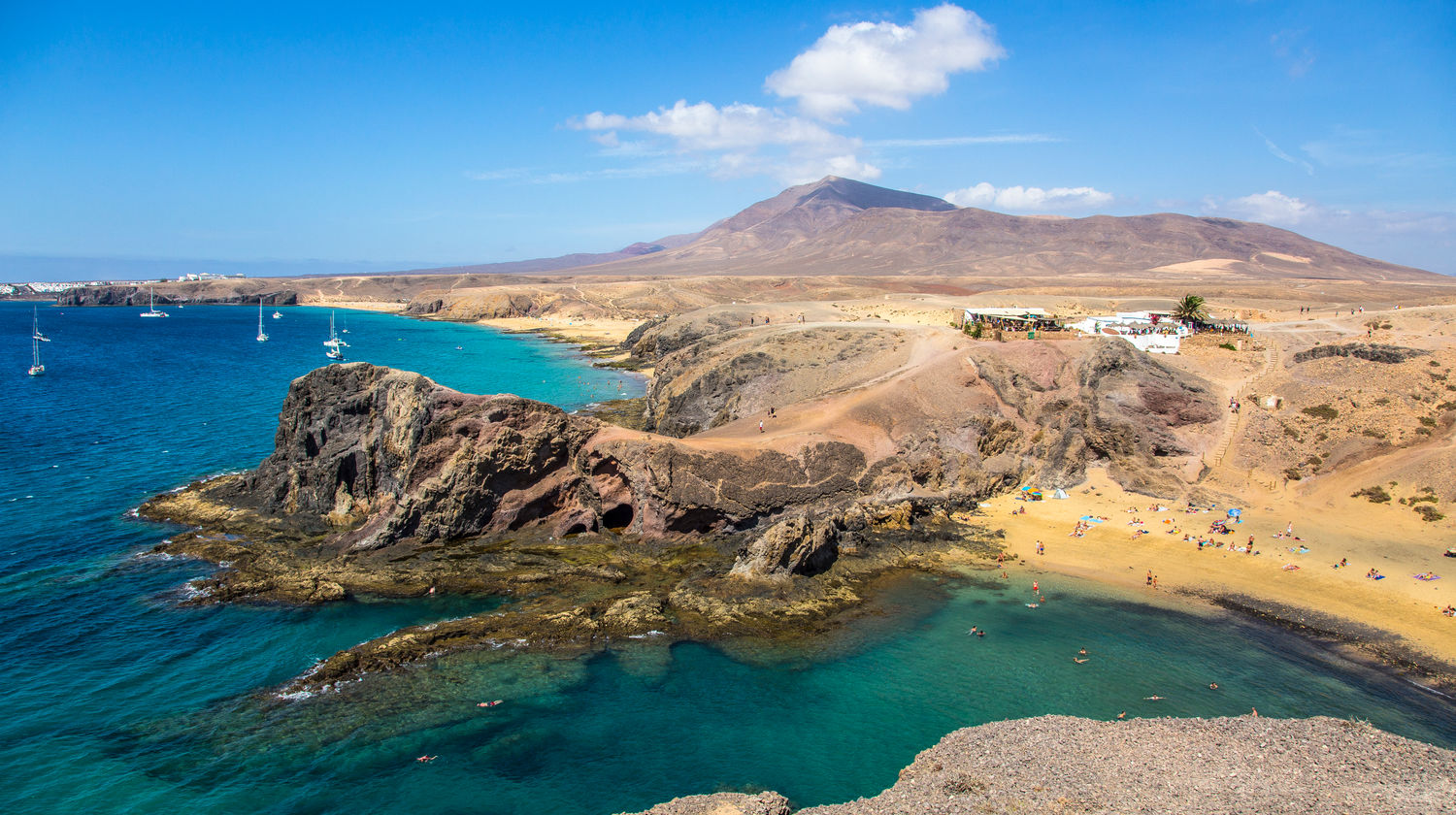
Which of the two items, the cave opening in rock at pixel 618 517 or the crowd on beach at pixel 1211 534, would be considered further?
the cave opening in rock at pixel 618 517

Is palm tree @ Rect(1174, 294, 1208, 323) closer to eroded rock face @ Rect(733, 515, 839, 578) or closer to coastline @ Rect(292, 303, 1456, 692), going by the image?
coastline @ Rect(292, 303, 1456, 692)

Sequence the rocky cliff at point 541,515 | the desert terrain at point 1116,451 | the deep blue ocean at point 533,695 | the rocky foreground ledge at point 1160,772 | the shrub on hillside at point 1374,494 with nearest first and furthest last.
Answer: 1. the rocky foreground ledge at point 1160,772
2. the deep blue ocean at point 533,695
3. the rocky cliff at point 541,515
4. the desert terrain at point 1116,451
5. the shrub on hillside at point 1374,494

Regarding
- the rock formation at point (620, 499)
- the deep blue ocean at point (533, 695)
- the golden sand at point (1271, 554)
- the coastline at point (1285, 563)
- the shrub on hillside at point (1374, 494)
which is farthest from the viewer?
the shrub on hillside at point (1374, 494)

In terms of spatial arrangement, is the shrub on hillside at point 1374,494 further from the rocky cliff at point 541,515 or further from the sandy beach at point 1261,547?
the rocky cliff at point 541,515

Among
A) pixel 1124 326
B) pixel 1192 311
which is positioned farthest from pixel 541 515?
pixel 1192 311

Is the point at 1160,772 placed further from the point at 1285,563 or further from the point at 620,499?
the point at 620,499

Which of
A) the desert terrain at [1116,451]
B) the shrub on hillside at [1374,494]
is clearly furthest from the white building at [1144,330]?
the shrub on hillside at [1374,494]

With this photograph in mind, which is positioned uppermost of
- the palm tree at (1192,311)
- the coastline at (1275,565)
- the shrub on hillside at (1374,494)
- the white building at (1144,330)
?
the palm tree at (1192,311)
